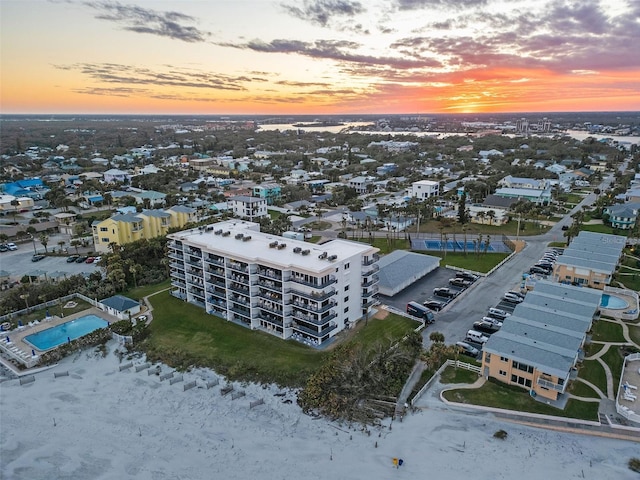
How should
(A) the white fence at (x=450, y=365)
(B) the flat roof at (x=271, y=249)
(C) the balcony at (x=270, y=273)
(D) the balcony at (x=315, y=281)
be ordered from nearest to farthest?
(A) the white fence at (x=450, y=365) → (D) the balcony at (x=315, y=281) → (B) the flat roof at (x=271, y=249) → (C) the balcony at (x=270, y=273)

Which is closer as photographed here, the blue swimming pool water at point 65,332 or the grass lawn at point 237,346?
the grass lawn at point 237,346

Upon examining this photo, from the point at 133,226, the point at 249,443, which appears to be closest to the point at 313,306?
the point at 249,443

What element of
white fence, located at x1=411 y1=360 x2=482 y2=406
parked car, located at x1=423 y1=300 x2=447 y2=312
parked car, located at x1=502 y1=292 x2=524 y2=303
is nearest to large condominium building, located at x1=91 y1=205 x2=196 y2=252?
parked car, located at x1=423 y1=300 x2=447 y2=312

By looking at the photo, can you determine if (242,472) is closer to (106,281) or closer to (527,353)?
(527,353)

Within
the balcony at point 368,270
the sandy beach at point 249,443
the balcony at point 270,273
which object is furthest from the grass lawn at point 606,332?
the balcony at point 270,273

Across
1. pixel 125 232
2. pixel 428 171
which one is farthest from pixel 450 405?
pixel 428 171

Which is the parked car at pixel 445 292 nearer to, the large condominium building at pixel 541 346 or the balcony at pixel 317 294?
the large condominium building at pixel 541 346

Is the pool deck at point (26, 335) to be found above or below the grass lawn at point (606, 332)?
below
